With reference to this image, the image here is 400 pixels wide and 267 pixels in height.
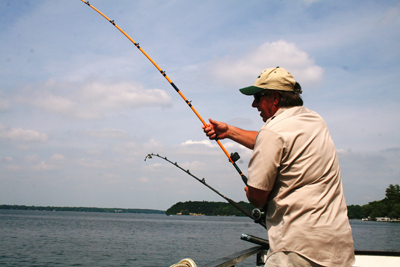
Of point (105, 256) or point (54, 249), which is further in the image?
point (54, 249)

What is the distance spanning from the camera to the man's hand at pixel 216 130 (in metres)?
2.70

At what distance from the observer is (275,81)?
169 cm

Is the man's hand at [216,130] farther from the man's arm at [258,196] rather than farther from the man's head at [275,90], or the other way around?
the man's arm at [258,196]

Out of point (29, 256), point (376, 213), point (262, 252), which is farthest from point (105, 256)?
point (376, 213)

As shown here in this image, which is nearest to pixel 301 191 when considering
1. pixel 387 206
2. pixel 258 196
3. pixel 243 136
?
pixel 258 196

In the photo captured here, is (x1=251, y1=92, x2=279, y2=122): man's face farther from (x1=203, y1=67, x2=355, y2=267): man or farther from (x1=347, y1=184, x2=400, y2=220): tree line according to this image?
(x1=347, y1=184, x2=400, y2=220): tree line

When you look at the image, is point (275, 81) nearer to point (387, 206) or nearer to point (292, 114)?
point (292, 114)

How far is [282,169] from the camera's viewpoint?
4.92 ft

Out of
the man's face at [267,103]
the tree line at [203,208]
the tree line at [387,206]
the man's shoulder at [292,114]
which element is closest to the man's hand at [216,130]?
the man's face at [267,103]

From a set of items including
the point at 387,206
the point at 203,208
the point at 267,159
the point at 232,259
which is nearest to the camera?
the point at 267,159

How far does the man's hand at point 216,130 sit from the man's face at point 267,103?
2.86ft

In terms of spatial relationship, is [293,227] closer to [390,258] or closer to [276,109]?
[276,109]

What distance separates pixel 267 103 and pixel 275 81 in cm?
13

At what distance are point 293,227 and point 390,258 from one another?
295cm
